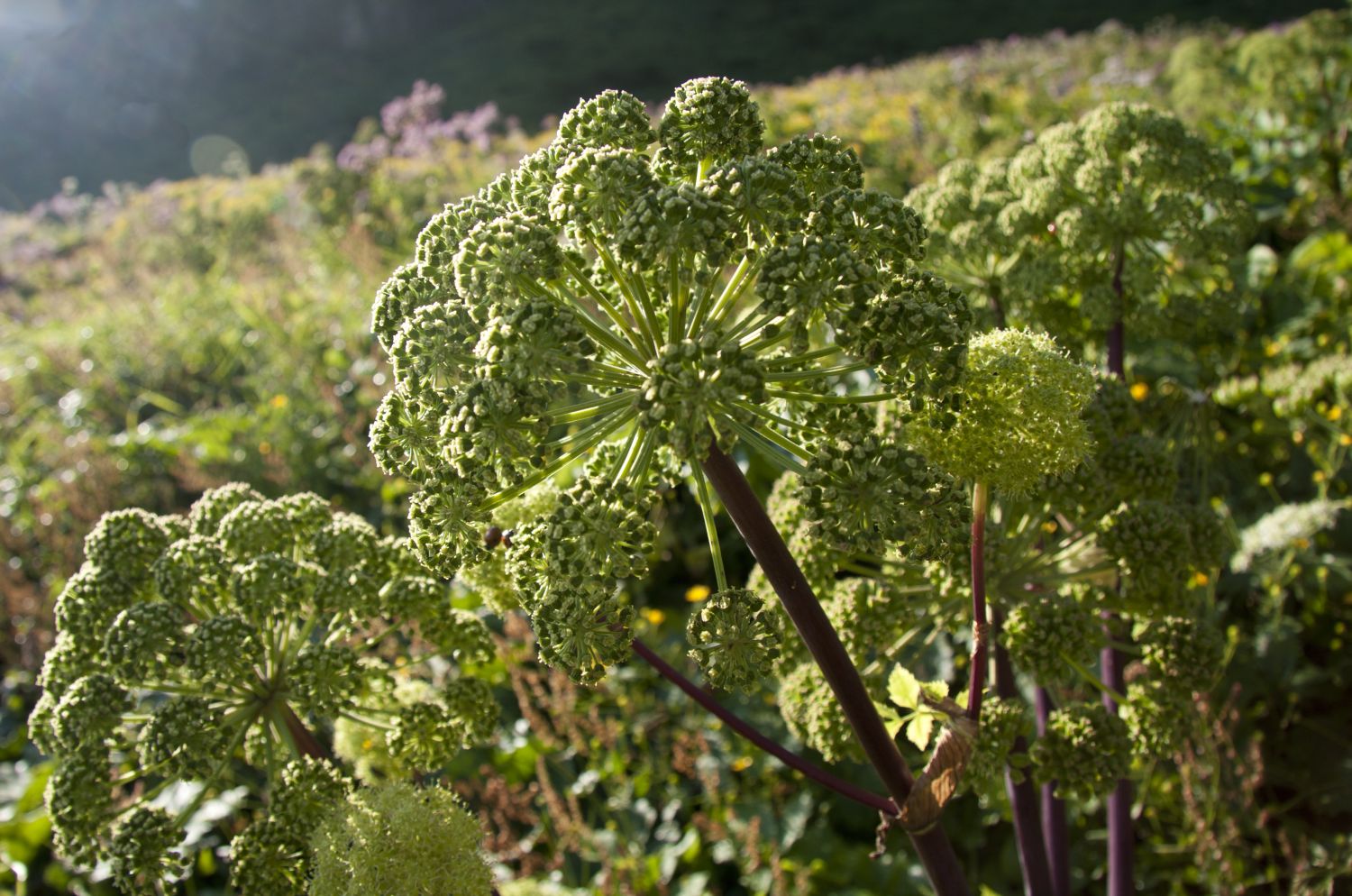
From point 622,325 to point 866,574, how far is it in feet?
4.37

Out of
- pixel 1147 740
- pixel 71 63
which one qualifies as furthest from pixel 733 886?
pixel 71 63

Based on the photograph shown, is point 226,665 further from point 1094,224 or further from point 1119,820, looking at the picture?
point 1094,224

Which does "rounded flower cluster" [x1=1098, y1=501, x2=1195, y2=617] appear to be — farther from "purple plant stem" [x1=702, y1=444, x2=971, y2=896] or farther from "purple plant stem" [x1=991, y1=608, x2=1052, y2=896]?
"purple plant stem" [x1=702, y1=444, x2=971, y2=896]

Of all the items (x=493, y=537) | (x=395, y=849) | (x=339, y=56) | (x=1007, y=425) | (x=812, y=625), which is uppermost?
(x=339, y=56)

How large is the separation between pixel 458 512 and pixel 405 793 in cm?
79

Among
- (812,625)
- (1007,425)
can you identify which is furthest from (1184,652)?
(812,625)

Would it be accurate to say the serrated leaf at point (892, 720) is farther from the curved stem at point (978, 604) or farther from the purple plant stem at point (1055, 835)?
the purple plant stem at point (1055, 835)

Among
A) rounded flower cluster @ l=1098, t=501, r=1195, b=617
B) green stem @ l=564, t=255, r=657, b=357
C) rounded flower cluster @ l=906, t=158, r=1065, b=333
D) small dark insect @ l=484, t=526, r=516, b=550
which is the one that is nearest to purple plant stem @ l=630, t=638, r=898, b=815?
small dark insect @ l=484, t=526, r=516, b=550

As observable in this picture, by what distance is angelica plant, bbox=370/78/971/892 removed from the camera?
1523 millimetres

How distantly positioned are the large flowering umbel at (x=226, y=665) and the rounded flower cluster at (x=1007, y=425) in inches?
51.1

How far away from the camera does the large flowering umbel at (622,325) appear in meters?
1.52

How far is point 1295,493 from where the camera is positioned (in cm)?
516

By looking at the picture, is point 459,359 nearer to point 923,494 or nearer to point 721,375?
point 721,375

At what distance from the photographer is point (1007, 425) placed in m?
1.72
